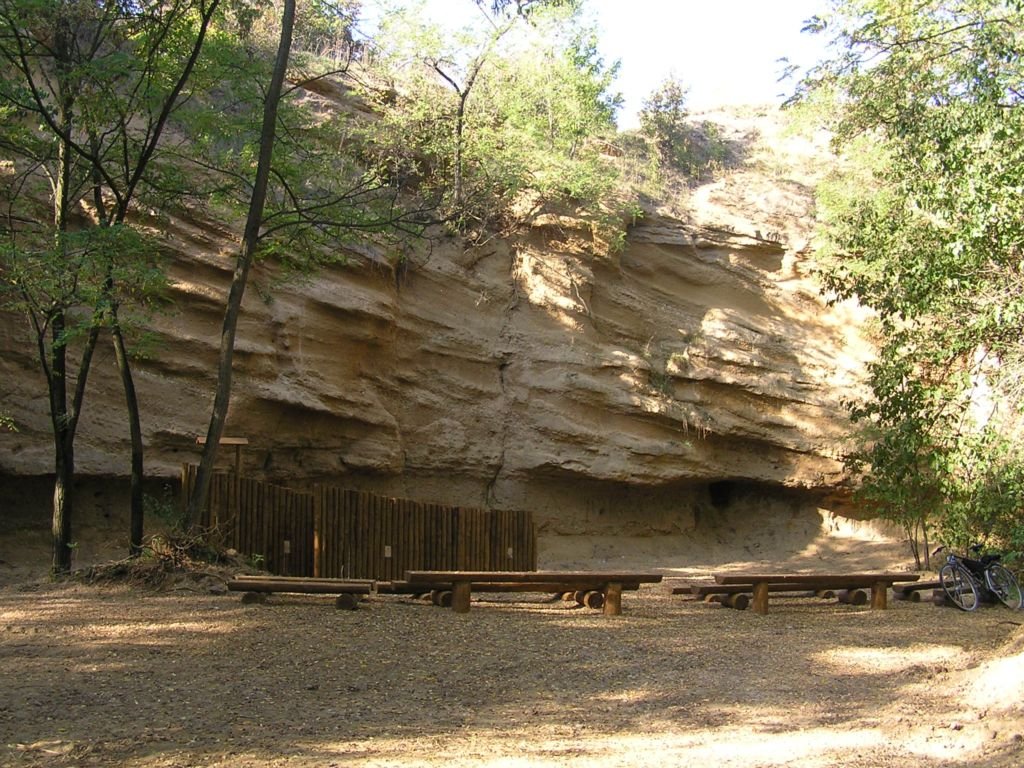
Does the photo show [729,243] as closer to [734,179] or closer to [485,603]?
[734,179]

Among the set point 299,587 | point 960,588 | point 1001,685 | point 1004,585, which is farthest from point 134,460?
point 1004,585

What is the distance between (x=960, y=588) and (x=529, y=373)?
31.0 feet

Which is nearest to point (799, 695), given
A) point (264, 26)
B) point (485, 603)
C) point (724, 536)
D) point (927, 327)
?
point (485, 603)

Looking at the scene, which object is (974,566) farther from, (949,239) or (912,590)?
(949,239)

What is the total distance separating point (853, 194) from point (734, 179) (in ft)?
22.0

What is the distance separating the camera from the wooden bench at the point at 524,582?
9.88 m

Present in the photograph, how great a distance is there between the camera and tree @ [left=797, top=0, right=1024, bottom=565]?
1086 cm

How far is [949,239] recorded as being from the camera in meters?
11.6

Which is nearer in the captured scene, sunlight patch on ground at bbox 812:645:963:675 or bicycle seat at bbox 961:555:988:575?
sunlight patch on ground at bbox 812:645:963:675

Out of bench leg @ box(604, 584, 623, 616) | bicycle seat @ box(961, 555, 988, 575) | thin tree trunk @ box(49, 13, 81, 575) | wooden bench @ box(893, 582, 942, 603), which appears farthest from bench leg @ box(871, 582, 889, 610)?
thin tree trunk @ box(49, 13, 81, 575)

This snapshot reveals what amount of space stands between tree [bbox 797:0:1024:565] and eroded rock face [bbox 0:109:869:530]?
5491mm

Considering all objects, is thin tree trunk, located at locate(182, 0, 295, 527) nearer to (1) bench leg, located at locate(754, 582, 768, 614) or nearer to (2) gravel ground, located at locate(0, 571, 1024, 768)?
(2) gravel ground, located at locate(0, 571, 1024, 768)

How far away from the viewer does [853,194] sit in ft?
67.3

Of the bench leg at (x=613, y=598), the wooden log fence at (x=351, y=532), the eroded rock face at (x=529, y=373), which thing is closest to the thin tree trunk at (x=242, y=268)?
the wooden log fence at (x=351, y=532)
